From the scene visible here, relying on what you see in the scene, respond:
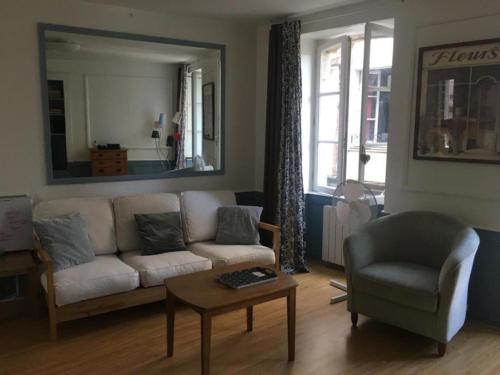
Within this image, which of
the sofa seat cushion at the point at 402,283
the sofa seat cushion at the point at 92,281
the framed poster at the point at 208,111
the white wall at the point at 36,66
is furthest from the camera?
the framed poster at the point at 208,111

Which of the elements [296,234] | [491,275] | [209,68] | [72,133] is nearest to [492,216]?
[491,275]

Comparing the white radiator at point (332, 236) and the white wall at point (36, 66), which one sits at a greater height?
the white wall at point (36, 66)

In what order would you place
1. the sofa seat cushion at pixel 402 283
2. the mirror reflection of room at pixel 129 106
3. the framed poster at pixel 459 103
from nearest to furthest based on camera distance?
1. the sofa seat cushion at pixel 402 283
2. the framed poster at pixel 459 103
3. the mirror reflection of room at pixel 129 106

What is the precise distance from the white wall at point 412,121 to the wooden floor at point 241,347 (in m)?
0.92

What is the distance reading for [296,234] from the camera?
4.40 metres

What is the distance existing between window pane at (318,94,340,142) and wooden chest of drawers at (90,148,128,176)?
199 centimetres

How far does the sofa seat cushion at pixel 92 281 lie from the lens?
9.61 feet

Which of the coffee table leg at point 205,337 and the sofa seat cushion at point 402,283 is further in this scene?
the sofa seat cushion at point 402,283

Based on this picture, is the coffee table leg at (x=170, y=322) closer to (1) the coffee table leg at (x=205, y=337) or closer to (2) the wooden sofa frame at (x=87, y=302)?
(1) the coffee table leg at (x=205, y=337)

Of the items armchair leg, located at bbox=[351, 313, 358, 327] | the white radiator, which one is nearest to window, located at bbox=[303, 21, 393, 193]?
the white radiator

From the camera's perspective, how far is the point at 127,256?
3.59m

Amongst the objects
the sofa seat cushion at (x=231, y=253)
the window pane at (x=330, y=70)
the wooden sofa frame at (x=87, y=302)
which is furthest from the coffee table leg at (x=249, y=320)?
the window pane at (x=330, y=70)

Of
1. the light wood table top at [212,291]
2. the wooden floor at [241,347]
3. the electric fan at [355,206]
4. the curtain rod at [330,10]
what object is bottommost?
the wooden floor at [241,347]

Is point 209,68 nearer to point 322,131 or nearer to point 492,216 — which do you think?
point 322,131
